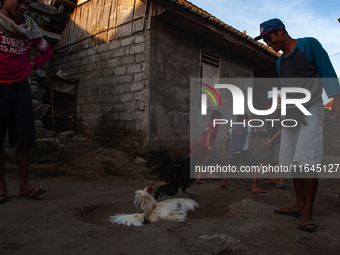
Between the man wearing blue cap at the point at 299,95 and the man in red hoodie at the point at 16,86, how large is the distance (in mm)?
2454

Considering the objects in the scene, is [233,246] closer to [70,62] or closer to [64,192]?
[64,192]

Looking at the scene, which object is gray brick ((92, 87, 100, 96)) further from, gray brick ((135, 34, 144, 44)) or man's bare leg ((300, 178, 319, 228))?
man's bare leg ((300, 178, 319, 228))

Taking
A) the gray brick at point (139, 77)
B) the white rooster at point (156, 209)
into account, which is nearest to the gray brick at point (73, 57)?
the gray brick at point (139, 77)

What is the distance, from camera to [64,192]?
3.21m

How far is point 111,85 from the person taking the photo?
22.7 ft

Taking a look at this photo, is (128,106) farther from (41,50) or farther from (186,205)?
(186,205)

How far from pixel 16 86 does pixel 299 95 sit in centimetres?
279

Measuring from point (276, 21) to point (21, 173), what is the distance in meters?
3.02

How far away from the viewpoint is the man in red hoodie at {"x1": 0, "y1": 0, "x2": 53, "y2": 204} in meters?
2.37

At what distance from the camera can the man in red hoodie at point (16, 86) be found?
2.37 meters

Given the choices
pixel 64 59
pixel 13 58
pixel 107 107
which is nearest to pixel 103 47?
pixel 107 107

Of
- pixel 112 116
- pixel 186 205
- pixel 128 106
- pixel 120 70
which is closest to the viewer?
pixel 186 205

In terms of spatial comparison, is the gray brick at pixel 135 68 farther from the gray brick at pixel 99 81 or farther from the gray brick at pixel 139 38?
the gray brick at pixel 99 81

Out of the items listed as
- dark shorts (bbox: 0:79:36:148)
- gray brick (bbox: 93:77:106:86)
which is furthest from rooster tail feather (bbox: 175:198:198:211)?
gray brick (bbox: 93:77:106:86)
